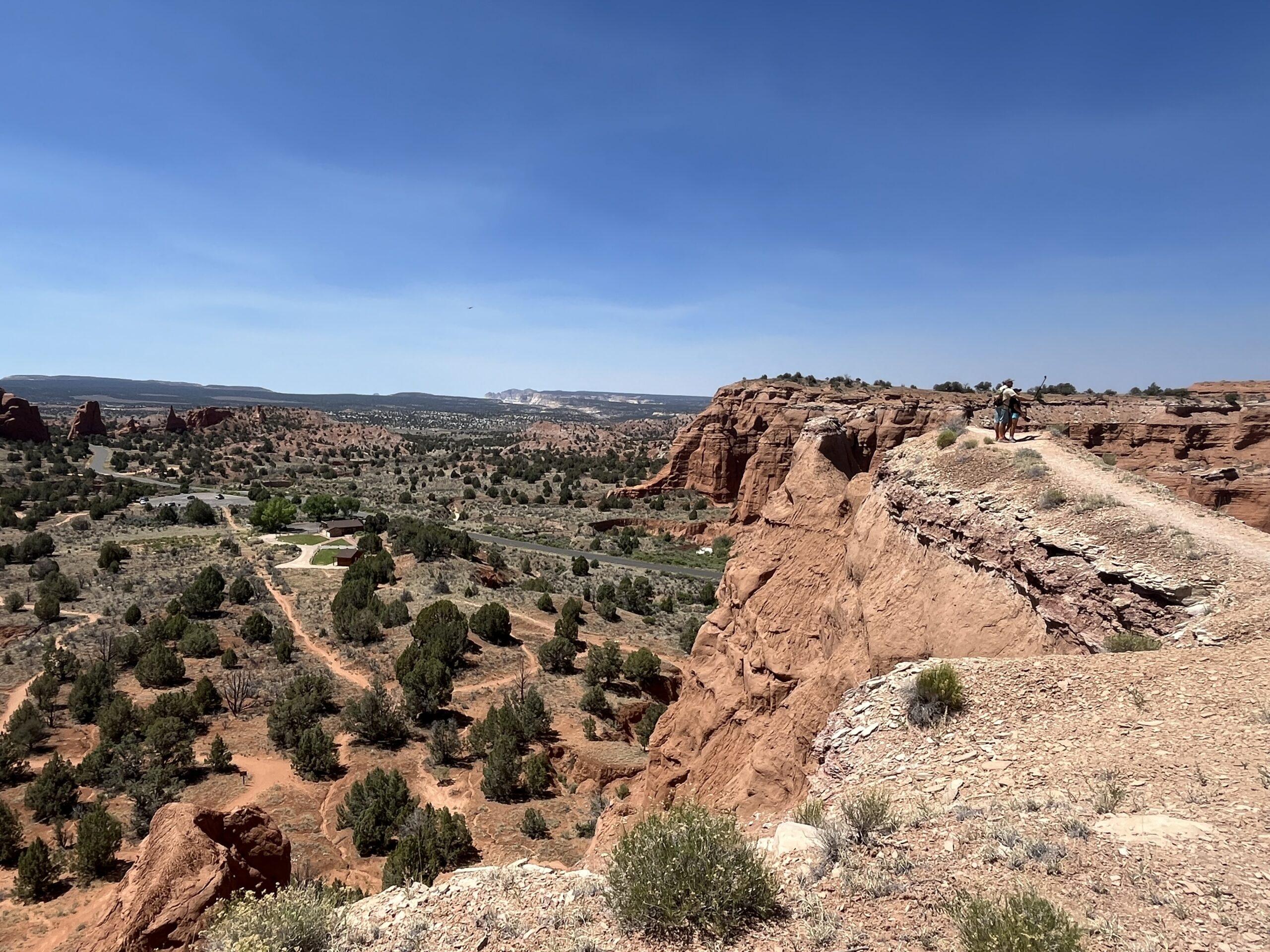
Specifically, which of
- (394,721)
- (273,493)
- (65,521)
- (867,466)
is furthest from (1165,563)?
(273,493)

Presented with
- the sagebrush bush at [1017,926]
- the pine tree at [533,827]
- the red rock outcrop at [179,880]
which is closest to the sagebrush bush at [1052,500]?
the sagebrush bush at [1017,926]

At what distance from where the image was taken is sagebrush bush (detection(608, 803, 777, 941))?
18.2 ft

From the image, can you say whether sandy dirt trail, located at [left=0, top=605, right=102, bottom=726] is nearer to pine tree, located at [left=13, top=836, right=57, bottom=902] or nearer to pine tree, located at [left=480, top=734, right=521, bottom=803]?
pine tree, located at [left=13, top=836, right=57, bottom=902]

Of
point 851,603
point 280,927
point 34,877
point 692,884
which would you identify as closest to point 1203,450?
point 851,603

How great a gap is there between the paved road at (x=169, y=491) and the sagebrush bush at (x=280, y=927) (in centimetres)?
8189

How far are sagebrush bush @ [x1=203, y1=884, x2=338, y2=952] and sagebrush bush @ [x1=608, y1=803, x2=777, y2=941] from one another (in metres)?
2.84

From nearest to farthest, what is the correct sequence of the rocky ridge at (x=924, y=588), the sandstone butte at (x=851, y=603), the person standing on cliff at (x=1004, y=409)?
the rocky ridge at (x=924, y=588), the sandstone butte at (x=851, y=603), the person standing on cliff at (x=1004, y=409)

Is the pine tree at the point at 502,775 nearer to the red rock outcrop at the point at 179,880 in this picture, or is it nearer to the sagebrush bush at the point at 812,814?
the red rock outcrop at the point at 179,880

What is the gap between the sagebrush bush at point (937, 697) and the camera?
7965mm

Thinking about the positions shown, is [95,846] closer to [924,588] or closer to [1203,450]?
[924,588]

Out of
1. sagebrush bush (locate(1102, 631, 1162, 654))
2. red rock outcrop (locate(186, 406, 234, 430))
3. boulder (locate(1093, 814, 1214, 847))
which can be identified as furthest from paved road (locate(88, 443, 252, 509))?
boulder (locate(1093, 814, 1214, 847))

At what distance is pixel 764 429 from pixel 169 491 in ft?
262

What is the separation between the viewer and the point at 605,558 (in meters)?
60.6

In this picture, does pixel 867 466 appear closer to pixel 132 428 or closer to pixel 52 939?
pixel 52 939
